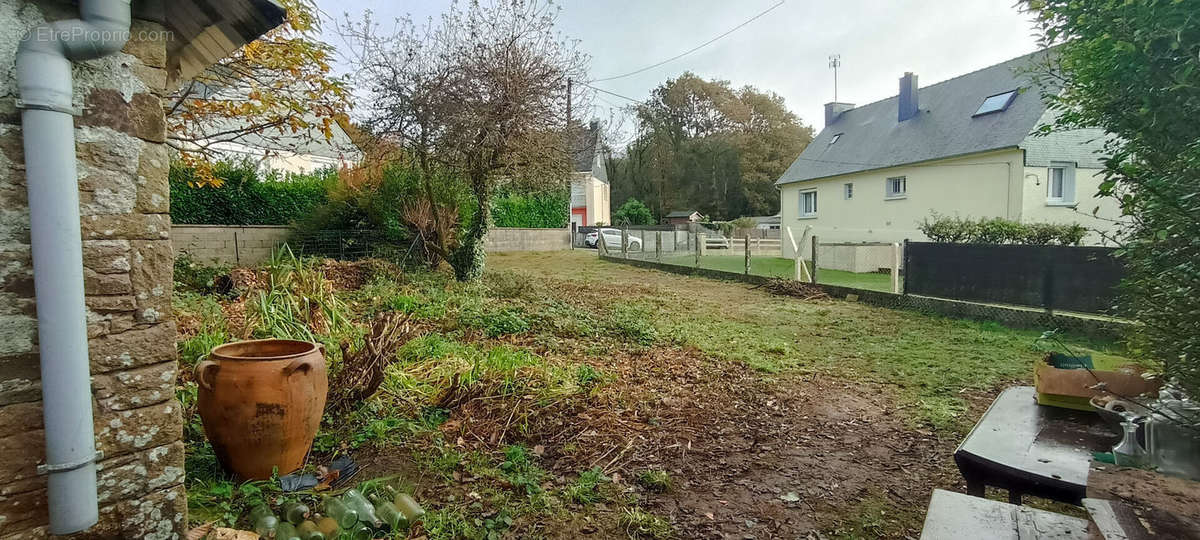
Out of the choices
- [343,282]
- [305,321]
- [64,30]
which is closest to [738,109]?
[343,282]

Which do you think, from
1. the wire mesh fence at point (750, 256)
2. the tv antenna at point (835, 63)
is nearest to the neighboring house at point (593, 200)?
the wire mesh fence at point (750, 256)

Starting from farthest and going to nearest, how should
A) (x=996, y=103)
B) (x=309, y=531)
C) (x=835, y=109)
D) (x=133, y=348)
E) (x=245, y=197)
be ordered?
(x=835, y=109)
(x=996, y=103)
(x=245, y=197)
(x=309, y=531)
(x=133, y=348)

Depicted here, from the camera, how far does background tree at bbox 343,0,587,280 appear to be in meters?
8.90

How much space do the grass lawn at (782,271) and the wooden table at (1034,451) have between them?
692 cm

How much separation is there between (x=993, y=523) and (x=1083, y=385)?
1352 millimetres

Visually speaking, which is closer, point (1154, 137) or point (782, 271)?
point (1154, 137)

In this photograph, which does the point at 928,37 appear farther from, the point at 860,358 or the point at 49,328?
the point at 49,328

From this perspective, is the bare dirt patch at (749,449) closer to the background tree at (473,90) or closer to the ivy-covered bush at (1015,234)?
the background tree at (473,90)

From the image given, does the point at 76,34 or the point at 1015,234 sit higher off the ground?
the point at 76,34

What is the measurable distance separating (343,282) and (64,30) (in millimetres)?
6858

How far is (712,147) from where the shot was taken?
3472 cm

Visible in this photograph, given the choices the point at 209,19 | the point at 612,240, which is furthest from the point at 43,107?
the point at 612,240

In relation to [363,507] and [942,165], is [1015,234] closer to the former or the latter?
[942,165]

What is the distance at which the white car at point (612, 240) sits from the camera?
18136 millimetres
